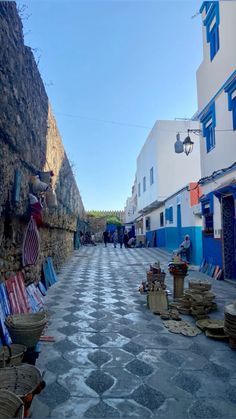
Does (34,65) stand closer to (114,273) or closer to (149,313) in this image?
(149,313)

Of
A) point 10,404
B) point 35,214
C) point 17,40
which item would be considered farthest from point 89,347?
point 17,40

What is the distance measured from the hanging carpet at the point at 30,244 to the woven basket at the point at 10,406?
9.43 ft

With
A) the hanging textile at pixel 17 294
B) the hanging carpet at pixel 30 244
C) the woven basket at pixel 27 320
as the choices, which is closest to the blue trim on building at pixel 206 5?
the hanging carpet at pixel 30 244

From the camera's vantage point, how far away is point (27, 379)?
2119 millimetres

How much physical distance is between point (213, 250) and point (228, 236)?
3.01 feet

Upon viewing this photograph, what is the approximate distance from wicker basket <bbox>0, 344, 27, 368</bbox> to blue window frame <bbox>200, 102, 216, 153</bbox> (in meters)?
7.43

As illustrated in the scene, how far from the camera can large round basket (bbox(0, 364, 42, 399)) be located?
2068 mm

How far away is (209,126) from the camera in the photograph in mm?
8906

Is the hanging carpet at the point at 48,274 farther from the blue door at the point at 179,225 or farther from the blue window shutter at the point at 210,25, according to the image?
the blue door at the point at 179,225

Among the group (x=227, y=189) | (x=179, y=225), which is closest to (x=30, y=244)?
(x=227, y=189)

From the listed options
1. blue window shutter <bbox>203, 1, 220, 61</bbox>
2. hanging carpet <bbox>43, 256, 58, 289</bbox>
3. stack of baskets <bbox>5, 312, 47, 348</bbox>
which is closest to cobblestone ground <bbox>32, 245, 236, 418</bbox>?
stack of baskets <bbox>5, 312, 47, 348</bbox>

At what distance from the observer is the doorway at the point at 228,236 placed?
24.8ft

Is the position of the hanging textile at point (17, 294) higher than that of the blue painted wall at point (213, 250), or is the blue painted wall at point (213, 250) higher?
the blue painted wall at point (213, 250)

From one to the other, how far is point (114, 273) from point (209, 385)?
6.70 metres
